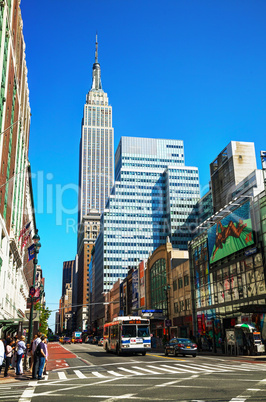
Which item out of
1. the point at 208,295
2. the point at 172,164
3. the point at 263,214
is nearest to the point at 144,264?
the point at 208,295

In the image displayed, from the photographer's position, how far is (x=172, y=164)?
178 metres

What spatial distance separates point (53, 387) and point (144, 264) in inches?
2778

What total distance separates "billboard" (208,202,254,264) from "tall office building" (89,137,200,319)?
321 feet

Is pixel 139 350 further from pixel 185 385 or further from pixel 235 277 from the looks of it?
pixel 185 385

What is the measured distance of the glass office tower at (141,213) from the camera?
15288 centimetres

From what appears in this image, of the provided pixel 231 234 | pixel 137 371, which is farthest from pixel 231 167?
pixel 137 371

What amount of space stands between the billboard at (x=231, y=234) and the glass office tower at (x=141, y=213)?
99.9 meters

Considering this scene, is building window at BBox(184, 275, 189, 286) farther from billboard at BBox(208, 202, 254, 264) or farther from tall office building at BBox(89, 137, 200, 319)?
tall office building at BBox(89, 137, 200, 319)

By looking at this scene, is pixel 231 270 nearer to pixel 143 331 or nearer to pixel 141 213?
pixel 143 331

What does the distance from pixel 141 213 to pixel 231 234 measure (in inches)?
4533

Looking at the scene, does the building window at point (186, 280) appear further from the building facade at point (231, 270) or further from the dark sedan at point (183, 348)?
the dark sedan at point (183, 348)

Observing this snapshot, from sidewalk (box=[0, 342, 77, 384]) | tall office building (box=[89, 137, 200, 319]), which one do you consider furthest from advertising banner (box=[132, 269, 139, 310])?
sidewalk (box=[0, 342, 77, 384])

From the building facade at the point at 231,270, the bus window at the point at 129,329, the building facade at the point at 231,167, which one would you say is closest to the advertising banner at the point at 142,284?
the building facade at the point at 231,167

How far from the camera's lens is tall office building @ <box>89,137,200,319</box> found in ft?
502
